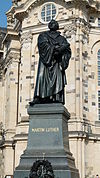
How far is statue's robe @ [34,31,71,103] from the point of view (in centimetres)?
1303

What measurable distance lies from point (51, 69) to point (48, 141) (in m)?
2.53

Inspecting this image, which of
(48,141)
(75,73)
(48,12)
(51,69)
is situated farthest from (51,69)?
(48,12)

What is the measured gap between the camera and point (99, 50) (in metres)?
34.9

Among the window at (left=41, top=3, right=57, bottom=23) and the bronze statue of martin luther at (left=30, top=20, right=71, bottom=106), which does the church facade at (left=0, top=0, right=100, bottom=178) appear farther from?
the bronze statue of martin luther at (left=30, top=20, right=71, bottom=106)

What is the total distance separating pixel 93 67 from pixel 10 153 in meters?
11.6

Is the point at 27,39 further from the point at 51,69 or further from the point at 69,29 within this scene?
the point at 51,69

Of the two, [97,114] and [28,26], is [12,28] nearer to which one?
[28,26]

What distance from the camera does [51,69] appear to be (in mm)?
13352

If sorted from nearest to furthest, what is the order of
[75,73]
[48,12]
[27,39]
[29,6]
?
[75,73] < [48,12] < [27,39] < [29,6]

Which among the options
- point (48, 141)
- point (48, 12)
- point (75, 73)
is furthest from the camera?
point (48, 12)

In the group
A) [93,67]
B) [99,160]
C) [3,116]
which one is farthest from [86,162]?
[3,116]

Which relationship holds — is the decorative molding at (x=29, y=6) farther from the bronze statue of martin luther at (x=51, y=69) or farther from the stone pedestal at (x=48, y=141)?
the stone pedestal at (x=48, y=141)

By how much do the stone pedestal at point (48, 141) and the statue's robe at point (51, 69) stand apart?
52 cm

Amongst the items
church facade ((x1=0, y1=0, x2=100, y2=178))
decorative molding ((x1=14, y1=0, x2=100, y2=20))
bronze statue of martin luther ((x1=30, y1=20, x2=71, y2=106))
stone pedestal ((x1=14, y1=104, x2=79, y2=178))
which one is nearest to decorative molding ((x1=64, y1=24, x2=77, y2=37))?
church facade ((x1=0, y1=0, x2=100, y2=178))
